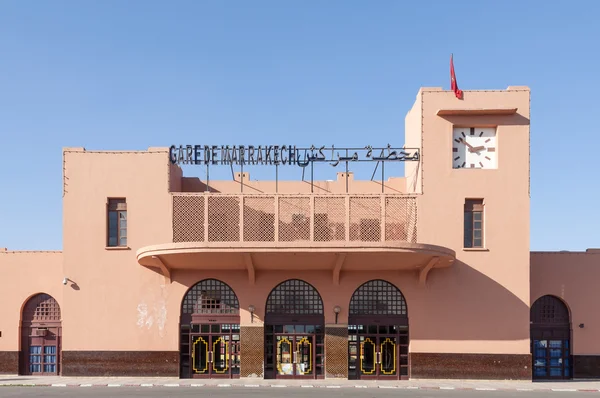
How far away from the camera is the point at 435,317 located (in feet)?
104

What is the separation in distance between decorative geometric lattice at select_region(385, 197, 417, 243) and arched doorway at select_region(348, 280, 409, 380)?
110 inches

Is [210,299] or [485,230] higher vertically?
[485,230]

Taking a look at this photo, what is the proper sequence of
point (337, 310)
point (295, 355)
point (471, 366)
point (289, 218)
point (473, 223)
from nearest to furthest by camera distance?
point (289, 218), point (471, 366), point (337, 310), point (295, 355), point (473, 223)

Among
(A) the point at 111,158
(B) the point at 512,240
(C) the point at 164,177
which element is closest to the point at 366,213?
(B) the point at 512,240

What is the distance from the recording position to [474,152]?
106ft

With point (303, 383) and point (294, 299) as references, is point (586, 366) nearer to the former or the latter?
point (303, 383)

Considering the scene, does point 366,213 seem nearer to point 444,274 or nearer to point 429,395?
point 444,274

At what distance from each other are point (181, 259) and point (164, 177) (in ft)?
14.1

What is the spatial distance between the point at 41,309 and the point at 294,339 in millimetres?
12784

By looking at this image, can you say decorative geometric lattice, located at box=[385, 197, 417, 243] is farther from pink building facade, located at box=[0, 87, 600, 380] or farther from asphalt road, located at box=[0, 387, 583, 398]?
asphalt road, located at box=[0, 387, 583, 398]

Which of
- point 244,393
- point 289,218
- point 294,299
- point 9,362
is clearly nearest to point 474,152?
point 289,218

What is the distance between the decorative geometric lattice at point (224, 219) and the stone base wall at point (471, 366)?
1006cm

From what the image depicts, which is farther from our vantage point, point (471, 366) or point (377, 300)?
point (377, 300)

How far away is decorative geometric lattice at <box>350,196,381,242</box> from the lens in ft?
101
